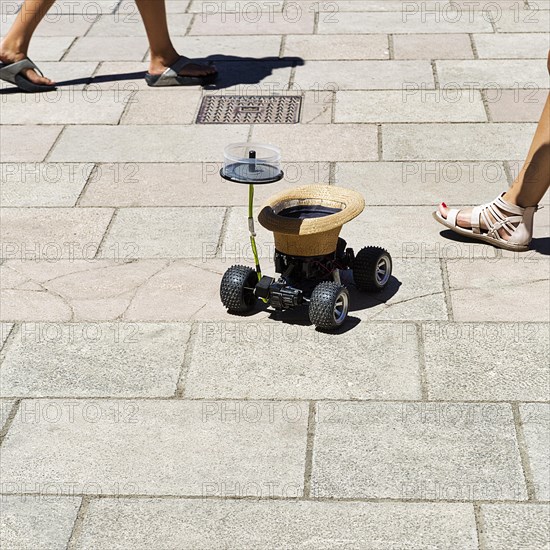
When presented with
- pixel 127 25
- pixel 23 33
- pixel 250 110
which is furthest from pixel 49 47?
pixel 250 110

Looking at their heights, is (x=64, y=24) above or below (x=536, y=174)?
below

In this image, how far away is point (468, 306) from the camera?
5.57 metres

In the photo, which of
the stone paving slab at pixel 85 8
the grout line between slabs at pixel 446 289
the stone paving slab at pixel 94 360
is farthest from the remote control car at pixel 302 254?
the stone paving slab at pixel 85 8

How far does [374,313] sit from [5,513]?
213 centimetres

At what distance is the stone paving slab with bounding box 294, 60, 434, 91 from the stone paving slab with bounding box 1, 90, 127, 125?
1.47 metres

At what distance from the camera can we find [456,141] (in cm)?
760

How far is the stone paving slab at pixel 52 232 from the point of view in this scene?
247 inches

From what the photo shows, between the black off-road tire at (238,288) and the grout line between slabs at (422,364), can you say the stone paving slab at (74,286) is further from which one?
the grout line between slabs at (422,364)

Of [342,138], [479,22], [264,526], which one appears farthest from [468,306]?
[479,22]

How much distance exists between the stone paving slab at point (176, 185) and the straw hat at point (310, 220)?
1278 mm

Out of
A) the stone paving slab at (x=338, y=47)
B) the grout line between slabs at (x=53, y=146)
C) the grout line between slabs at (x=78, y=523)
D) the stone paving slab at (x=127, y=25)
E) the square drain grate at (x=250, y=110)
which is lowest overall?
the stone paving slab at (x=338, y=47)

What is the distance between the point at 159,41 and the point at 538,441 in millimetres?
5161

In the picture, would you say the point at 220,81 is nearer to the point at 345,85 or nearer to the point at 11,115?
the point at 345,85

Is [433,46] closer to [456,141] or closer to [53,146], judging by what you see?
[456,141]
